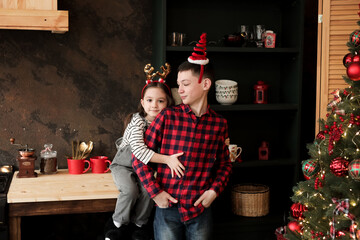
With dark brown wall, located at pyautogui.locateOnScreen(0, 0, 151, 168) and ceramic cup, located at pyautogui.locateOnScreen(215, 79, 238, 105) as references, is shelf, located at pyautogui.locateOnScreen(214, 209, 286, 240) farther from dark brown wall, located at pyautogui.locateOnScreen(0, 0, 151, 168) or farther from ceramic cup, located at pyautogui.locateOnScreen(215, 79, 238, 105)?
dark brown wall, located at pyautogui.locateOnScreen(0, 0, 151, 168)

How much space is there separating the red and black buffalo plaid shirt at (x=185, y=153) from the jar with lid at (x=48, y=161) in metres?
0.93

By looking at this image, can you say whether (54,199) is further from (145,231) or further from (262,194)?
(262,194)

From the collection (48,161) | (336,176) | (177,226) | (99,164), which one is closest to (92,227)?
(99,164)

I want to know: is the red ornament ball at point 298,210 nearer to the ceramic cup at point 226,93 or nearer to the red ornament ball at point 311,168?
the red ornament ball at point 311,168

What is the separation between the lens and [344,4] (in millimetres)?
2832

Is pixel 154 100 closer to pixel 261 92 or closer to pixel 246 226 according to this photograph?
pixel 261 92

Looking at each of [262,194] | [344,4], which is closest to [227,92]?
[262,194]

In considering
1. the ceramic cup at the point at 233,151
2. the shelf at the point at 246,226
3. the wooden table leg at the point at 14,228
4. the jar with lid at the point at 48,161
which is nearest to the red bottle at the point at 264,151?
the ceramic cup at the point at 233,151

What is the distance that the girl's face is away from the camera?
8.13ft

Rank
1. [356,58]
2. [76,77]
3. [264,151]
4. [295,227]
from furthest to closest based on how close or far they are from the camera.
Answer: [264,151] < [76,77] < [295,227] < [356,58]

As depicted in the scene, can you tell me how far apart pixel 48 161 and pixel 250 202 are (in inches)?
51.7

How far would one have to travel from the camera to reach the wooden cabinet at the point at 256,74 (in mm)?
2992

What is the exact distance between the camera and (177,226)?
7.16 feet

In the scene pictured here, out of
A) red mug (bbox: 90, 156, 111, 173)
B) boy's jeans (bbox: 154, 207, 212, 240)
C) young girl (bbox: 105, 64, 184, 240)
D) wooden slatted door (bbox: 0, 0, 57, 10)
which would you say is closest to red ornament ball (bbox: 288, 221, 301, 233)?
boy's jeans (bbox: 154, 207, 212, 240)
